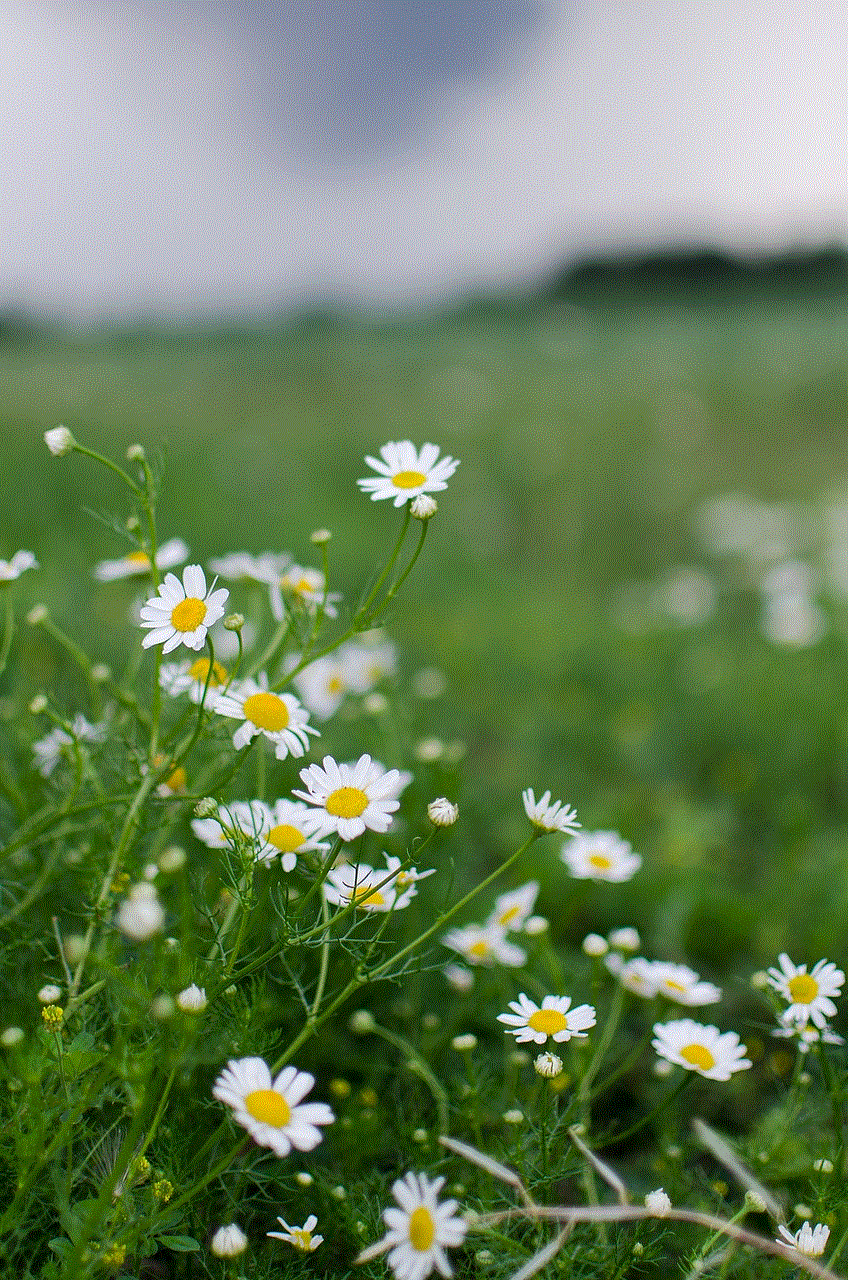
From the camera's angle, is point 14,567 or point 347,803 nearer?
point 347,803

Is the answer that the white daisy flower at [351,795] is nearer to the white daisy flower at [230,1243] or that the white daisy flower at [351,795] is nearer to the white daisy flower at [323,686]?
the white daisy flower at [230,1243]

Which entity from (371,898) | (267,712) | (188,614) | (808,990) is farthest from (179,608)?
(808,990)

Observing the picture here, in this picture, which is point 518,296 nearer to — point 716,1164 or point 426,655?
point 426,655

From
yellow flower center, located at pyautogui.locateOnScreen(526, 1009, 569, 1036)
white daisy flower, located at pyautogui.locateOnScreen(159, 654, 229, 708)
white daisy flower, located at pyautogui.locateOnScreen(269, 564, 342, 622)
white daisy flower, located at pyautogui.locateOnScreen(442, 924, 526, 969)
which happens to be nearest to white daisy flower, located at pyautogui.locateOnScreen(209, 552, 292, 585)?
white daisy flower, located at pyautogui.locateOnScreen(269, 564, 342, 622)

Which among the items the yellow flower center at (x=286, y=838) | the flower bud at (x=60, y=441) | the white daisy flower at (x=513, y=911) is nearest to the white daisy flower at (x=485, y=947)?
the white daisy flower at (x=513, y=911)

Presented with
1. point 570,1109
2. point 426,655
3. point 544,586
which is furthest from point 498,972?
point 544,586

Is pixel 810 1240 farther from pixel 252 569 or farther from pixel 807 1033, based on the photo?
pixel 252 569
